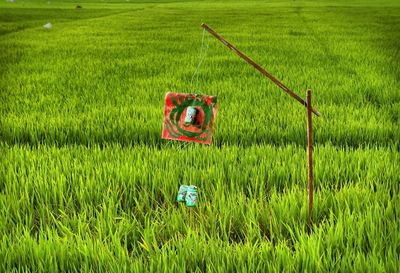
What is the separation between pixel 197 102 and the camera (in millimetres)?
1459

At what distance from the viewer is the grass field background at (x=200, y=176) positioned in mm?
1443

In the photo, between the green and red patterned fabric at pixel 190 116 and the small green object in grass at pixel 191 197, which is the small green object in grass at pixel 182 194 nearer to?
the small green object in grass at pixel 191 197

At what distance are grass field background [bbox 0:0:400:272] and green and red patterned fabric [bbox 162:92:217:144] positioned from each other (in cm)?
30

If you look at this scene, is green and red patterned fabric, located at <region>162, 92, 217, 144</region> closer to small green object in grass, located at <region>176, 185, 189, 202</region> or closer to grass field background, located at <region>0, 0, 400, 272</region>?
small green object in grass, located at <region>176, 185, 189, 202</region>

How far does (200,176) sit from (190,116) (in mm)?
699

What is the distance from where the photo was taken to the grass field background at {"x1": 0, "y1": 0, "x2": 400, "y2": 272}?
4.74ft

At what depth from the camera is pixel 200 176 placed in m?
2.12

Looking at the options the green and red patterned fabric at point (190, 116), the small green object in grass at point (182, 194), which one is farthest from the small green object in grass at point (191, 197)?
the green and red patterned fabric at point (190, 116)

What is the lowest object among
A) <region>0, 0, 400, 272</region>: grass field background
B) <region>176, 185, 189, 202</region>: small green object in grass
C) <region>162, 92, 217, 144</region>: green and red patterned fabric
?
<region>0, 0, 400, 272</region>: grass field background

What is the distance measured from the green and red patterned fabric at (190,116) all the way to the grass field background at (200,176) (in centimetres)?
30

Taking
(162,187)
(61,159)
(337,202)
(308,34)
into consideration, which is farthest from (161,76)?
(308,34)

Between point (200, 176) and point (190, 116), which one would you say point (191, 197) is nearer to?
point (190, 116)

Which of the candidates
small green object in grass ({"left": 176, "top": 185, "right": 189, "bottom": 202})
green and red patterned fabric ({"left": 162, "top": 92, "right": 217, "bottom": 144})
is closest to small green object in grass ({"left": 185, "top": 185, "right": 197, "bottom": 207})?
small green object in grass ({"left": 176, "top": 185, "right": 189, "bottom": 202})

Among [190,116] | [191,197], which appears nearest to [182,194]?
[191,197]
